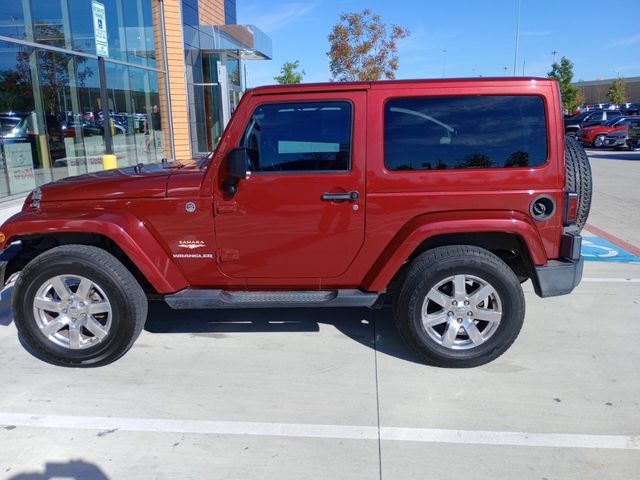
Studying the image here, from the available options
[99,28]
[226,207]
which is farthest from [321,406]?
[99,28]

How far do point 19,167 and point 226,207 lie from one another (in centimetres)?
690

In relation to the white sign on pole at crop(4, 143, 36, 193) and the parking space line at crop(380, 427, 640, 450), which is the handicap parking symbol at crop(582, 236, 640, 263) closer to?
the parking space line at crop(380, 427, 640, 450)

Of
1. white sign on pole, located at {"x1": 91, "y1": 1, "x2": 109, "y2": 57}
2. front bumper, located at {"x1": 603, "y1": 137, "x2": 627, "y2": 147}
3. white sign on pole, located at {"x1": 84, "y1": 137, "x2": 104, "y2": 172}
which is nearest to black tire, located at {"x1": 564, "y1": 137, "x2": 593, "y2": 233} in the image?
white sign on pole, located at {"x1": 91, "y1": 1, "x2": 109, "y2": 57}

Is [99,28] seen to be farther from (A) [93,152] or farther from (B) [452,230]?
(B) [452,230]

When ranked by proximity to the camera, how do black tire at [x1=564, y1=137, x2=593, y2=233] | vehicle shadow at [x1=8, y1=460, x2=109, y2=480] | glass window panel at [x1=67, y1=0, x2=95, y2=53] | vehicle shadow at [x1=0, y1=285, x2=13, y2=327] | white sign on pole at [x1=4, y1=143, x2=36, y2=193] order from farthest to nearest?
glass window panel at [x1=67, y1=0, x2=95, y2=53] → white sign on pole at [x1=4, y1=143, x2=36, y2=193] → vehicle shadow at [x1=0, y1=285, x2=13, y2=327] → black tire at [x1=564, y1=137, x2=593, y2=233] → vehicle shadow at [x1=8, y1=460, x2=109, y2=480]

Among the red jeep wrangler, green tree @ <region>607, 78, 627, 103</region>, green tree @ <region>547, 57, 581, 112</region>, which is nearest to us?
the red jeep wrangler

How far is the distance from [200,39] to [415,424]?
18424mm

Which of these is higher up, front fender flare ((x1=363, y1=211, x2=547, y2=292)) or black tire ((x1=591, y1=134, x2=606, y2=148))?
front fender flare ((x1=363, y1=211, x2=547, y2=292))

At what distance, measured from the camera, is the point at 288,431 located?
307 centimetres

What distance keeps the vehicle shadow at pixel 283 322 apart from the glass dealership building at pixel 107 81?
5.11 metres

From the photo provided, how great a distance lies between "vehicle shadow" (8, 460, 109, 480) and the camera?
2.68 m

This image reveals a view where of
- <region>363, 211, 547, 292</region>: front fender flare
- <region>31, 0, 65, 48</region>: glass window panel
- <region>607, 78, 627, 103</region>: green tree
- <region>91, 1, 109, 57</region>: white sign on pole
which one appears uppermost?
<region>607, 78, 627, 103</region>: green tree

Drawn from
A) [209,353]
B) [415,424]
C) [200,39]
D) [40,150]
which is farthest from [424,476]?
[200,39]

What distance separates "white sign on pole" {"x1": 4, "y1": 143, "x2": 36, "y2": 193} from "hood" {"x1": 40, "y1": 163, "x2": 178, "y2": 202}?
563 centimetres
